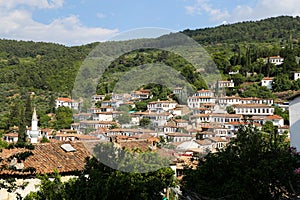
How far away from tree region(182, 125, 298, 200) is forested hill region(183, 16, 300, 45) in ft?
238

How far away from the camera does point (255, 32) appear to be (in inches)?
3551

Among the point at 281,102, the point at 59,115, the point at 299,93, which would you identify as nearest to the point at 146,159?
the point at 299,93

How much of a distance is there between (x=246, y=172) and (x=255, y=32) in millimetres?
91910

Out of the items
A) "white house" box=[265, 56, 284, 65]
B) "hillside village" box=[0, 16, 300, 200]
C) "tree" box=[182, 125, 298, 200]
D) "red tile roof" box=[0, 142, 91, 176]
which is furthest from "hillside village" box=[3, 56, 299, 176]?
"white house" box=[265, 56, 284, 65]

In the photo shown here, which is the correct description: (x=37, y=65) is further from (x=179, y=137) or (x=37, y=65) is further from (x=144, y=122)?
(x=179, y=137)

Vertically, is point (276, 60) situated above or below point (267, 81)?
above

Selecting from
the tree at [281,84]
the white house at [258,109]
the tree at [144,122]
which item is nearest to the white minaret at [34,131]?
the tree at [144,122]

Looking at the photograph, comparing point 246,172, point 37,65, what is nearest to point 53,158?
point 246,172

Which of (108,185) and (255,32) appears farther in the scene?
(255,32)

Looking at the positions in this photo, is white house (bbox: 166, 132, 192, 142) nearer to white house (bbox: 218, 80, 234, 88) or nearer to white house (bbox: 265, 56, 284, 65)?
white house (bbox: 218, 80, 234, 88)

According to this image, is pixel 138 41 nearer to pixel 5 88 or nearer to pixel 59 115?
pixel 59 115

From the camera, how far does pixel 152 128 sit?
5.95 metres

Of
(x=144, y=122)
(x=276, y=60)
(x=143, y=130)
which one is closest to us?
(x=143, y=130)

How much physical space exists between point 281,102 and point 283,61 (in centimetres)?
1446
